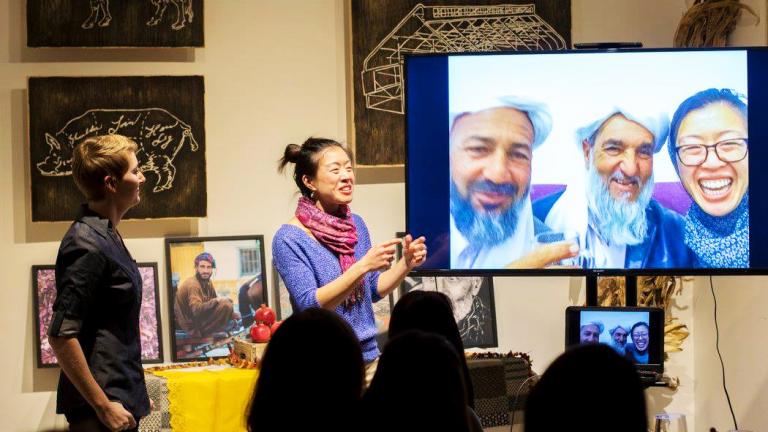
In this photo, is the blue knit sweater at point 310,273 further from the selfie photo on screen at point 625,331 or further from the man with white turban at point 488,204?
the selfie photo on screen at point 625,331

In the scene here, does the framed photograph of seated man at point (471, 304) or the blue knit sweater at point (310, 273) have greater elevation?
the blue knit sweater at point (310, 273)

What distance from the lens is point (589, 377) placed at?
1.59 m

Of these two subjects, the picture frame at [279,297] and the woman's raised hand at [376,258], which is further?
the picture frame at [279,297]

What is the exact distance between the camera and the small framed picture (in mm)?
4062

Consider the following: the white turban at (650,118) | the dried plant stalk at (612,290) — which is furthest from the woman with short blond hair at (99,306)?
the dried plant stalk at (612,290)

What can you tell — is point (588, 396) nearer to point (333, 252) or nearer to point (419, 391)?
point (419, 391)

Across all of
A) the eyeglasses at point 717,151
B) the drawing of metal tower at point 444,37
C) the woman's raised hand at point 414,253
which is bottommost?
the woman's raised hand at point 414,253

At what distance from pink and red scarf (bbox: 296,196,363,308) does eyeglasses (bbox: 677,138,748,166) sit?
1217 millimetres

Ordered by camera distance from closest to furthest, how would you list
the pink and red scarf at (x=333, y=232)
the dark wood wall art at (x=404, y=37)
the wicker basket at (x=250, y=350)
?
the pink and red scarf at (x=333, y=232) < the wicker basket at (x=250, y=350) < the dark wood wall art at (x=404, y=37)

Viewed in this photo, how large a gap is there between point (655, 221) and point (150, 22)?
6.98ft

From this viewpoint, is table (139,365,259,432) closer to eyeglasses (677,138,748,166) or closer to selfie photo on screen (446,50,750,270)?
selfie photo on screen (446,50,750,270)

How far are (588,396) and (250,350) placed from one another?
2473 millimetres

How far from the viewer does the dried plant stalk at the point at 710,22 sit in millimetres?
4211

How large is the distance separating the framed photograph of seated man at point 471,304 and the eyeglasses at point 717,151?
1.19 metres
